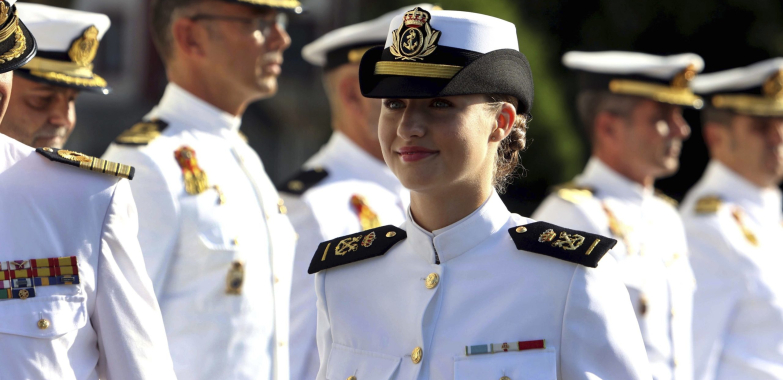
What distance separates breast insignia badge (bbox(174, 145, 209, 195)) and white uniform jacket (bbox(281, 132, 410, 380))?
922 millimetres

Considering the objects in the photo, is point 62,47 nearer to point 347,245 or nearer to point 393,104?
point 347,245

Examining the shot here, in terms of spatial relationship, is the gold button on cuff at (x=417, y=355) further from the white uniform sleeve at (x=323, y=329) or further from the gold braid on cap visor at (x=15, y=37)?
the gold braid on cap visor at (x=15, y=37)

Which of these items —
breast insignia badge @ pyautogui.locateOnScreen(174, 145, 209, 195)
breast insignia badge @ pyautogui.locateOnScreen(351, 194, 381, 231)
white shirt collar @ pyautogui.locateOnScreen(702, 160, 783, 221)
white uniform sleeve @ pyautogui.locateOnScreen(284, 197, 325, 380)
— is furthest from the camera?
white shirt collar @ pyautogui.locateOnScreen(702, 160, 783, 221)

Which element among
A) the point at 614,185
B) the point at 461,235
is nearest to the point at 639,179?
the point at 614,185

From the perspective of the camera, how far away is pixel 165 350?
298 cm

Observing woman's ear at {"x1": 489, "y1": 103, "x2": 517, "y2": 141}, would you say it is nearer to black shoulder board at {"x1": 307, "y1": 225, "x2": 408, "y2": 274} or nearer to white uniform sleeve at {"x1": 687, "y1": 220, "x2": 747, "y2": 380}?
black shoulder board at {"x1": 307, "y1": 225, "x2": 408, "y2": 274}

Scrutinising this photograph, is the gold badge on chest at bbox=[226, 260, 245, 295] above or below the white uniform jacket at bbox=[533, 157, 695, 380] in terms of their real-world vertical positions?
above

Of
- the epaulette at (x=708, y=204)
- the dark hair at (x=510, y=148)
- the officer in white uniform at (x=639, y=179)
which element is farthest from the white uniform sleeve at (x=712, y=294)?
the dark hair at (x=510, y=148)

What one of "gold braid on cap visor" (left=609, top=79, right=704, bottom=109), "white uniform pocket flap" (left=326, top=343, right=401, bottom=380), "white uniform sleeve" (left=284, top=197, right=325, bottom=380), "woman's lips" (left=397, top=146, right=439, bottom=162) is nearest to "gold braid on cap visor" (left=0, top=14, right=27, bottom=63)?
"woman's lips" (left=397, top=146, right=439, bottom=162)

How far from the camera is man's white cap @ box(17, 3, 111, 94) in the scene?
4.24 meters

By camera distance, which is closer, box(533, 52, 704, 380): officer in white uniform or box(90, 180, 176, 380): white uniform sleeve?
box(90, 180, 176, 380): white uniform sleeve

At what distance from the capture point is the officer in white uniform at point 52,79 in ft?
13.6

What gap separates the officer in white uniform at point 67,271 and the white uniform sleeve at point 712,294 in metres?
4.48

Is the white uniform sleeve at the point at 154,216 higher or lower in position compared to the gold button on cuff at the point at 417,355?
lower
